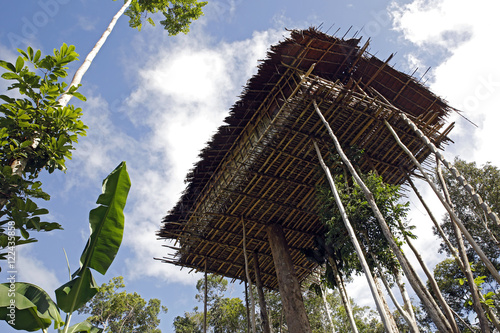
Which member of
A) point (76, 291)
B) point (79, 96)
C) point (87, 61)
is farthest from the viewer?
point (87, 61)

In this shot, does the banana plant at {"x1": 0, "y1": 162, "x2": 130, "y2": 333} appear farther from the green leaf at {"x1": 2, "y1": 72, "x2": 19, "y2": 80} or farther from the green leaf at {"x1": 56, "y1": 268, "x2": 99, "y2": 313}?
the green leaf at {"x1": 2, "y1": 72, "x2": 19, "y2": 80}

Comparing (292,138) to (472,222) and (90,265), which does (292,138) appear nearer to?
(90,265)

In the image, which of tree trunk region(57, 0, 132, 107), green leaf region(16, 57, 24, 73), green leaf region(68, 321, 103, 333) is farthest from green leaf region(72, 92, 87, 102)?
green leaf region(68, 321, 103, 333)

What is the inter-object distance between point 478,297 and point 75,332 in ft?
21.3

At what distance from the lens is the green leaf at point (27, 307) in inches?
109

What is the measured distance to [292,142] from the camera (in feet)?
30.0

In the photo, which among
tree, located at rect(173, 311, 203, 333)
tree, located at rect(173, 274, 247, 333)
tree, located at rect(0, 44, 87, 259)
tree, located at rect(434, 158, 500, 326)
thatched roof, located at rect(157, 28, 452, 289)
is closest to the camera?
tree, located at rect(0, 44, 87, 259)

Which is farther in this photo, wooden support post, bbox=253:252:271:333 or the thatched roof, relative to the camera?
wooden support post, bbox=253:252:271:333

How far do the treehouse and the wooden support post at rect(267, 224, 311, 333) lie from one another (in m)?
0.04

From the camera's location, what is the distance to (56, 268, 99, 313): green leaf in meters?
3.12

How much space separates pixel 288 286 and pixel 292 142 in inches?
169

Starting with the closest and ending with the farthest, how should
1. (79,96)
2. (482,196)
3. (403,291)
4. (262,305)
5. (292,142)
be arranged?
(79,96)
(403,291)
(292,142)
(262,305)
(482,196)

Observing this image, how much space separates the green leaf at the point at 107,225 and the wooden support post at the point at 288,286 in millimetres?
7313

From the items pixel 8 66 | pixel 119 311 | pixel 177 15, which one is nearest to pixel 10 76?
pixel 8 66
